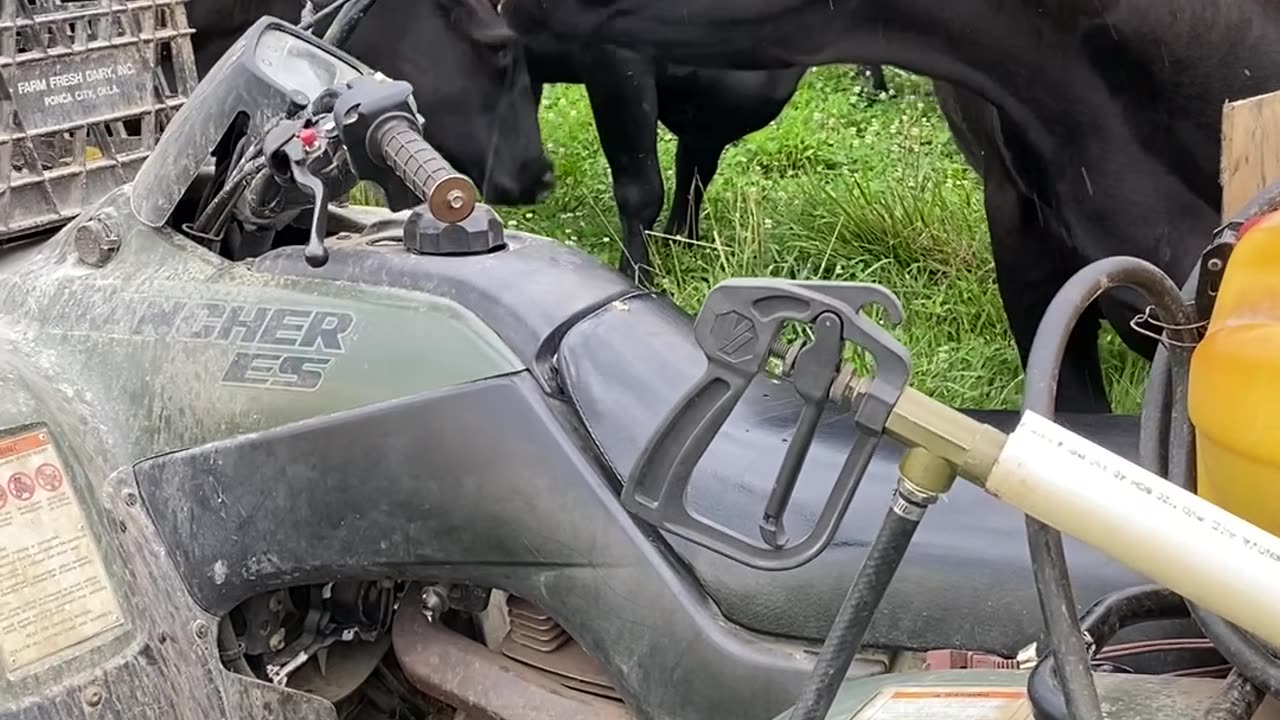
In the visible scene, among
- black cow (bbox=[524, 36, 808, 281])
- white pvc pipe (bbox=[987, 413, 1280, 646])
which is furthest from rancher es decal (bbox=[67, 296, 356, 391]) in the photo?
black cow (bbox=[524, 36, 808, 281])

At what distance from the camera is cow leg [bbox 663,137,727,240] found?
14.2ft

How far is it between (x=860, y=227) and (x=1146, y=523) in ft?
9.95

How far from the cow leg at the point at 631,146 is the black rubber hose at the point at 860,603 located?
2955 millimetres

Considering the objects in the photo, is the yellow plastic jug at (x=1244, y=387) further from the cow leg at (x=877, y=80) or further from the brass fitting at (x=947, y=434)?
the cow leg at (x=877, y=80)

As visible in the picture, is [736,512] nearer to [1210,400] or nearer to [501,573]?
[501,573]

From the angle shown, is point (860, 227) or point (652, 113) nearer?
point (860, 227)

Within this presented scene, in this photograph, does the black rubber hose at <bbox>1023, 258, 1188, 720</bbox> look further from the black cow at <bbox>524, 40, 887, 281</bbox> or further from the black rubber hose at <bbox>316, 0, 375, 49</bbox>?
the black cow at <bbox>524, 40, 887, 281</bbox>

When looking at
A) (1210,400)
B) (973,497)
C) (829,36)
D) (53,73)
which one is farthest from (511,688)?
(829,36)

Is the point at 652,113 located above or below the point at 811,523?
below

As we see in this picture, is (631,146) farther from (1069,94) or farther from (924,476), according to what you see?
(924,476)

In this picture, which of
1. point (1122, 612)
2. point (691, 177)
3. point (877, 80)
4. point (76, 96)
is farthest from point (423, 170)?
point (877, 80)

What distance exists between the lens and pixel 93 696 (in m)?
1.17

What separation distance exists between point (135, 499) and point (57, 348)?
16cm

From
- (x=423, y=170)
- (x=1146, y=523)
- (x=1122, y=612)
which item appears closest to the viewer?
(x=1146, y=523)
